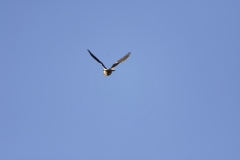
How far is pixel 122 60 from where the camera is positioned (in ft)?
118

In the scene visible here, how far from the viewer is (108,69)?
34594 mm

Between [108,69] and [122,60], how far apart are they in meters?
2.45
